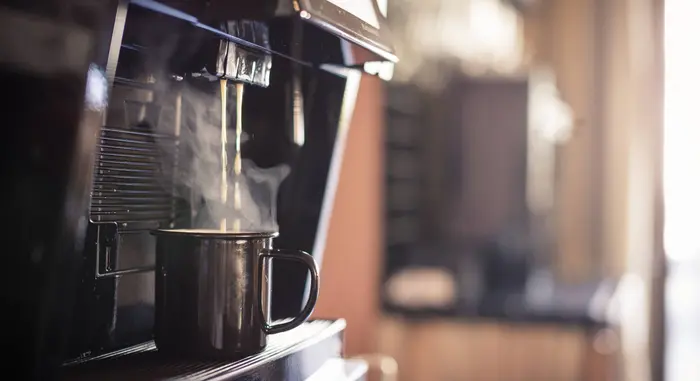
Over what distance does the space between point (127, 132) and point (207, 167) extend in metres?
0.14

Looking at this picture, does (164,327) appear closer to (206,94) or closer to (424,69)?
(206,94)

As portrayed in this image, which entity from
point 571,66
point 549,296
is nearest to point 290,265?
point 549,296

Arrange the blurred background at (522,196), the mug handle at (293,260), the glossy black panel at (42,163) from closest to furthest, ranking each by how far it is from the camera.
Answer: the glossy black panel at (42,163) → the mug handle at (293,260) → the blurred background at (522,196)

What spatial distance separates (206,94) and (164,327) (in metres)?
0.28

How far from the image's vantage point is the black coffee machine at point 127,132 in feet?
2.00

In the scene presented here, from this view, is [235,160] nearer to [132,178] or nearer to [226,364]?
[132,178]

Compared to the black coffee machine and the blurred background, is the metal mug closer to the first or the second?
the black coffee machine

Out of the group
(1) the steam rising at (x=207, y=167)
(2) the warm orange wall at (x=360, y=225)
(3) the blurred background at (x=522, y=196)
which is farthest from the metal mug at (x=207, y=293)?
(2) the warm orange wall at (x=360, y=225)

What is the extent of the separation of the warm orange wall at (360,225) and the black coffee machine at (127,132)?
1.01 metres

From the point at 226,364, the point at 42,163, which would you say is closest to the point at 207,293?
the point at 226,364

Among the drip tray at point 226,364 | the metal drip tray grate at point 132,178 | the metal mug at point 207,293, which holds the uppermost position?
the metal drip tray grate at point 132,178

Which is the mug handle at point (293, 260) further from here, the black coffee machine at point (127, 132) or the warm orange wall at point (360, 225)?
the warm orange wall at point (360, 225)

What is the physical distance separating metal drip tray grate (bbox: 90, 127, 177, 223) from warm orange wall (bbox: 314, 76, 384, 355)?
3.91 ft

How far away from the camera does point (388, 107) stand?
3.79 meters
